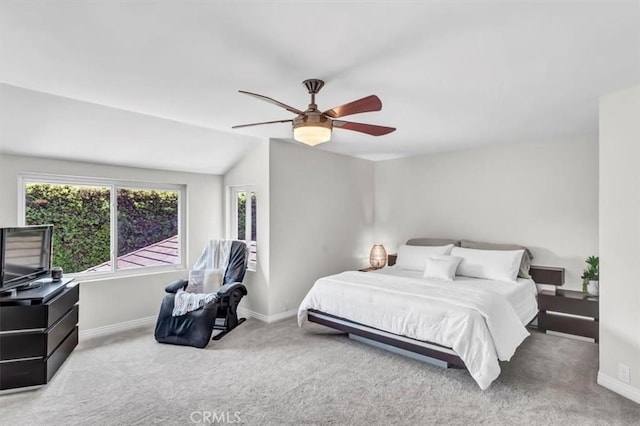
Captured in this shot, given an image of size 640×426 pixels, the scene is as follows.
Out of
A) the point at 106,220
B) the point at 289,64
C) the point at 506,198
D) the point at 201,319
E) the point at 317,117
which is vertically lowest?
the point at 201,319

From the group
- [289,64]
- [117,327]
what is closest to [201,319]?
[117,327]

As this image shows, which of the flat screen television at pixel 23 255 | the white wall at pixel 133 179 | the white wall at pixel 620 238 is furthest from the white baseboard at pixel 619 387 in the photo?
the flat screen television at pixel 23 255

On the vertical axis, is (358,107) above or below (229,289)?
above

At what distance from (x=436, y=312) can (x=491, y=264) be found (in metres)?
1.66

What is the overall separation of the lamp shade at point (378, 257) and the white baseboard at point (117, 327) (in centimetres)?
336

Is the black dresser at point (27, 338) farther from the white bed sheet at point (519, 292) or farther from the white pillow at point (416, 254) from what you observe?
the white pillow at point (416, 254)

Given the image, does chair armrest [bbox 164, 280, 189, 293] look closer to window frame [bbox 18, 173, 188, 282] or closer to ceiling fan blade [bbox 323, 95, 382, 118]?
window frame [bbox 18, 173, 188, 282]

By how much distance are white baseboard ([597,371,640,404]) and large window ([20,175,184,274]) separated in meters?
4.73

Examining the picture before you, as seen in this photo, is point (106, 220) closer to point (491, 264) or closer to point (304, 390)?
point (304, 390)

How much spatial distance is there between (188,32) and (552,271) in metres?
4.58

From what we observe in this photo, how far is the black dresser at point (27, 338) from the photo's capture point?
2.61 meters

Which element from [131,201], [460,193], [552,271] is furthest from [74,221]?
[552,271]

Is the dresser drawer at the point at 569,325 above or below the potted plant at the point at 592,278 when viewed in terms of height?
below

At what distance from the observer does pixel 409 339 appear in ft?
10.1
